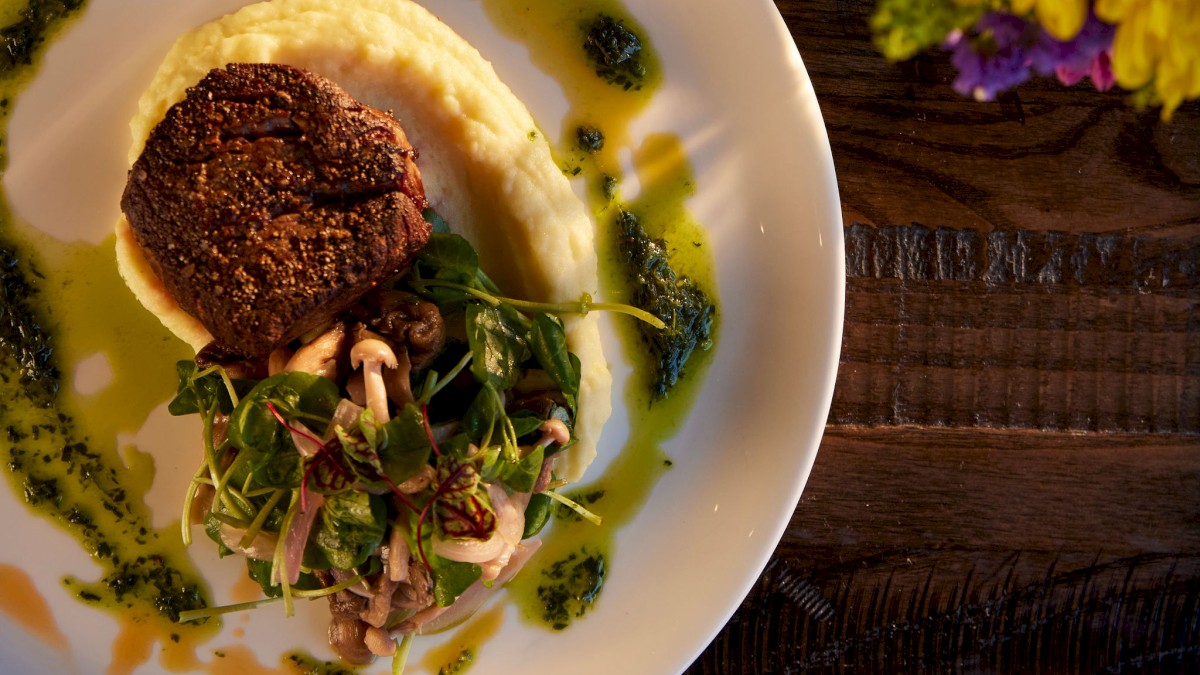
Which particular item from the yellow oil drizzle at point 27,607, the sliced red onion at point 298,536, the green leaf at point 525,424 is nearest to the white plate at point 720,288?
the yellow oil drizzle at point 27,607

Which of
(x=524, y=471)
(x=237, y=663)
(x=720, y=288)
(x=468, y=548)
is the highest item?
(x=720, y=288)

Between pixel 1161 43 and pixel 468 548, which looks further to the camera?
pixel 468 548

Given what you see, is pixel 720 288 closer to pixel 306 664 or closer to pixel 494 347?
pixel 494 347

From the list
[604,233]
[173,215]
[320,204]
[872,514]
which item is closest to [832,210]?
[604,233]

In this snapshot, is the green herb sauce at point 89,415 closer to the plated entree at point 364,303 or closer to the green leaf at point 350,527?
the plated entree at point 364,303

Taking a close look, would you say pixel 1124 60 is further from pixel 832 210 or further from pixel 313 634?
pixel 313 634

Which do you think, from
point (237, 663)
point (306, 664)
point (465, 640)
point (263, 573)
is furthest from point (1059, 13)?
point (237, 663)

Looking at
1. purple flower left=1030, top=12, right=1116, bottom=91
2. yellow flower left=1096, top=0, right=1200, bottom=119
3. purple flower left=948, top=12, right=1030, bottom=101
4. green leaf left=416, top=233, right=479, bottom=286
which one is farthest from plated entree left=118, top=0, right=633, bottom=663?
yellow flower left=1096, top=0, right=1200, bottom=119
